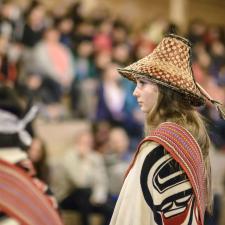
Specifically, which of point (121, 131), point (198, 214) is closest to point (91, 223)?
point (121, 131)

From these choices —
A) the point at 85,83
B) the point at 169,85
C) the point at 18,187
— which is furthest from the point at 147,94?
the point at 85,83

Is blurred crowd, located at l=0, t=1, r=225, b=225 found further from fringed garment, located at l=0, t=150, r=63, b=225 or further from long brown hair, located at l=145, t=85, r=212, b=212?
long brown hair, located at l=145, t=85, r=212, b=212

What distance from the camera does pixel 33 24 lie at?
822cm

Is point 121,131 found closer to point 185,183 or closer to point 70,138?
point 70,138

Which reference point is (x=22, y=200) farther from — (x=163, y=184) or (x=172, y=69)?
(x=172, y=69)

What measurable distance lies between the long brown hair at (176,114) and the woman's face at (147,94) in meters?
0.02

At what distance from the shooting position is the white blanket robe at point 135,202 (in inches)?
104

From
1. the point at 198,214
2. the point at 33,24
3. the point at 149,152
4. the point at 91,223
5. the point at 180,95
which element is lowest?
the point at 91,223

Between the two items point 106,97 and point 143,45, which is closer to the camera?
point 106,97

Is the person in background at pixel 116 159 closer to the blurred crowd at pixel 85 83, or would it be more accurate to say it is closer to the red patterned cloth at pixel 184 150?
the blurred crowd at pixel 85 83

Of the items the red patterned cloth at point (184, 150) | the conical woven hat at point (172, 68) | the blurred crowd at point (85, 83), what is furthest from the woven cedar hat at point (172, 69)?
the blurred crowd at point (85, 83)

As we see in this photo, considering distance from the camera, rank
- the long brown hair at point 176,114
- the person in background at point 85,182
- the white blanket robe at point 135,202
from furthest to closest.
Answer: the person in background at point 85,182 < the long brown hair at point 176,114 < the white blanket robe at point 135,202

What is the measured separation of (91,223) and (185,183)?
12.5 ft

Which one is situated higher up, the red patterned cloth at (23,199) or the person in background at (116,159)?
the red patterned cloth at (23,199)
